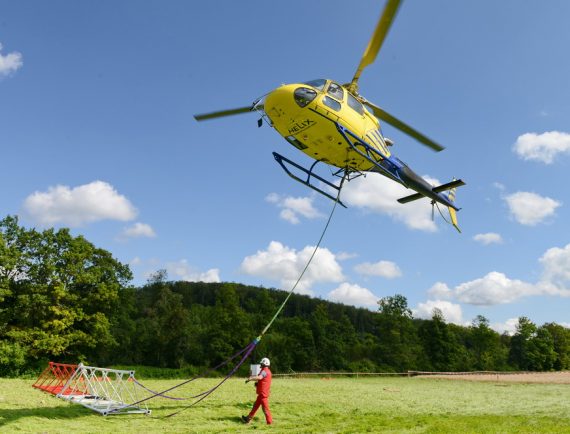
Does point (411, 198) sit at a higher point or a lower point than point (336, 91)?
lower

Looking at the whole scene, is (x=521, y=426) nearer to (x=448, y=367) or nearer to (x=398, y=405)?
(x=398, y=405)

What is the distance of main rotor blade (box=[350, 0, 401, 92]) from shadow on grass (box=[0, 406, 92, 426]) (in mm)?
12045

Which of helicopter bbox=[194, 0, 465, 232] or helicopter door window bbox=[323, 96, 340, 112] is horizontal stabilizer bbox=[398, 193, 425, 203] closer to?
helicopter bbox=[194, 0, 465, 232]

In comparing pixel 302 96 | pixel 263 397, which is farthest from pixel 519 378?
pixel 302 96

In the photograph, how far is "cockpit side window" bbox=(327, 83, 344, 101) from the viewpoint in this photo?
1217cm

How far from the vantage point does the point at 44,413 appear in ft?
36.3

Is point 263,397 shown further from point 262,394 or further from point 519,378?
point 519,378

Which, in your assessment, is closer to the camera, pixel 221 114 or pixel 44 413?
pixel 44 413

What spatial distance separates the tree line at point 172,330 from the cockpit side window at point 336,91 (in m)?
31.7

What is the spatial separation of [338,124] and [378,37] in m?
2.43

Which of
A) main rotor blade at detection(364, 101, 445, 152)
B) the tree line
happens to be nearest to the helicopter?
main rotor blade at detection(364, 101, 445, 152)

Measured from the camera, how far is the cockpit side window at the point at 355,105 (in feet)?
41.4

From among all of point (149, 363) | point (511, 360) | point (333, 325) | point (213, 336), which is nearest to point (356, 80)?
point (213, 336)

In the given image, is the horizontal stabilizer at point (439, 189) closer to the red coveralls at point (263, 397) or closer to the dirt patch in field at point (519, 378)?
the red coveralls at point (263, 397)
